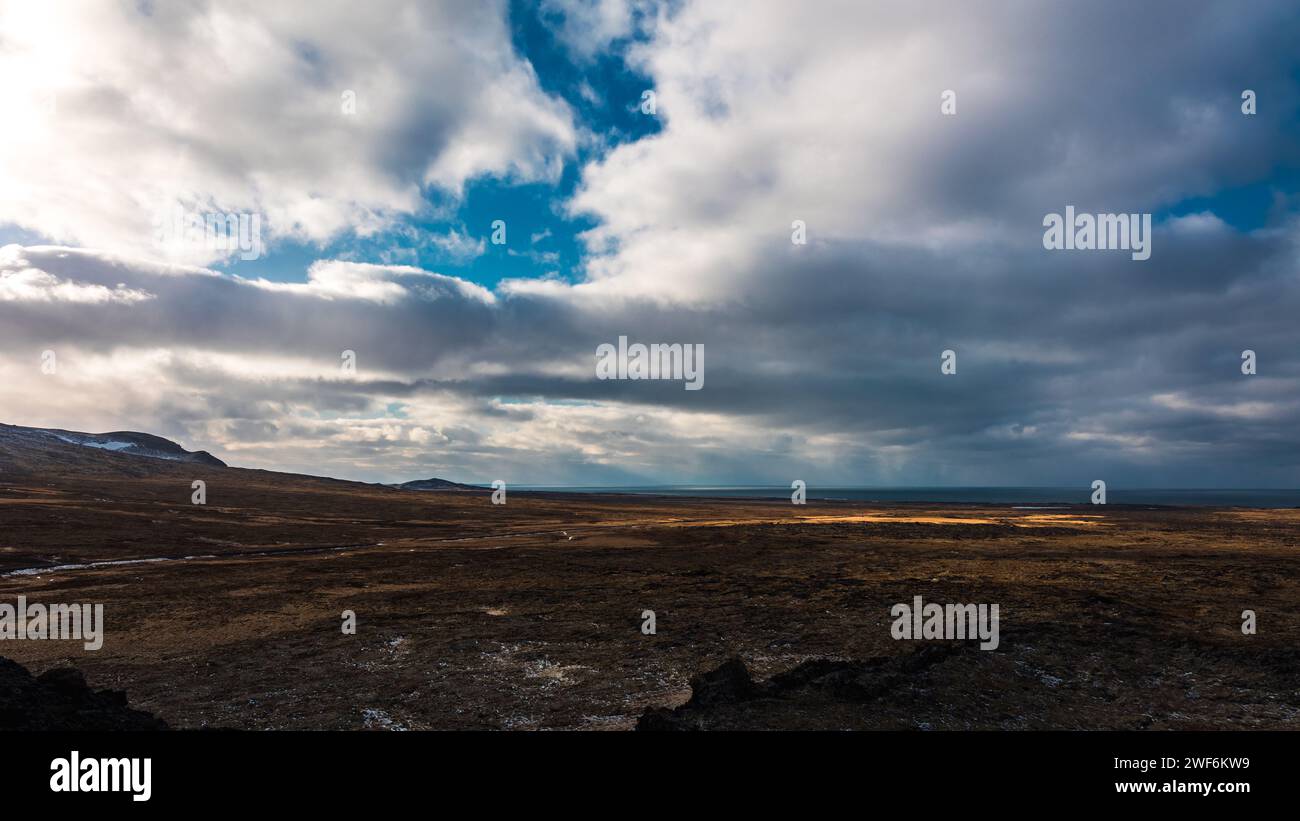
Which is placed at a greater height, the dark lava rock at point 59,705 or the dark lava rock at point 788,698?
the dark lava rock at point 59,705

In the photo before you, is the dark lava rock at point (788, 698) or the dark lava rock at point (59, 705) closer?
the dark lava rock at point (59, 705)

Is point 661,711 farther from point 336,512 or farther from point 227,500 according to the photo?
point 227,500

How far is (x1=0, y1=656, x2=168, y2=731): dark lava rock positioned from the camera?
980 cm

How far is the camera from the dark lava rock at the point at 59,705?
9.80m

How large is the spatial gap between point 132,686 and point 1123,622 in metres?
33.6

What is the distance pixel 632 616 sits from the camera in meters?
25.8

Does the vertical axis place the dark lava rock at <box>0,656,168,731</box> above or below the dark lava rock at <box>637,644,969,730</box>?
above

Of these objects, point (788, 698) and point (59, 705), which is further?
point (788, 698)

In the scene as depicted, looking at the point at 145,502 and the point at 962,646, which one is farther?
the point at 145,502

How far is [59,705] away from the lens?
35.6 feet
